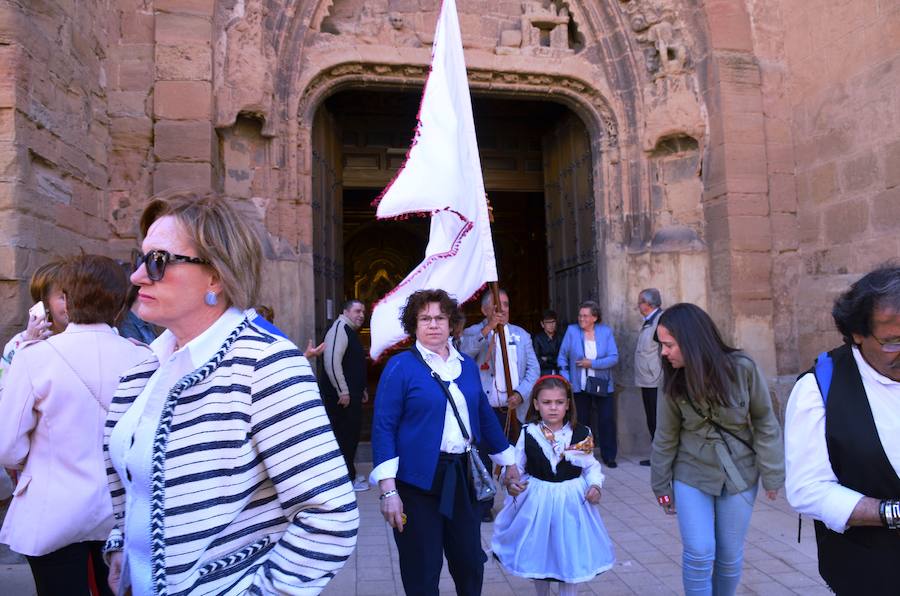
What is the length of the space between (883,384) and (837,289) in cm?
521

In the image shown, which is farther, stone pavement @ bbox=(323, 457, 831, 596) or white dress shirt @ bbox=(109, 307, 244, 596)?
stone pavement @ bbox=(323, 457, 831, 596)

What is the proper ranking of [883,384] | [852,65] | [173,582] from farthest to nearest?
[852,65] < [883,384] < [173,582]

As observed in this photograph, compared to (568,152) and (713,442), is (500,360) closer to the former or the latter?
(713,442)

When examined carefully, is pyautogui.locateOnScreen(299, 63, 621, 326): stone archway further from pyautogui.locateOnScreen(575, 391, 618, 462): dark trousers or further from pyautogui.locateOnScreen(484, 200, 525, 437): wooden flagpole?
pyautogui.locateOnScreen(484, 200, 525, 437): wooden flagpole

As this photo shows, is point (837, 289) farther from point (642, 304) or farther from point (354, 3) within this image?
point (354, 3)

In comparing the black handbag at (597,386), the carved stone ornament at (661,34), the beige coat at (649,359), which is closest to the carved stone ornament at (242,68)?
the carved stone ornament at (661,34)

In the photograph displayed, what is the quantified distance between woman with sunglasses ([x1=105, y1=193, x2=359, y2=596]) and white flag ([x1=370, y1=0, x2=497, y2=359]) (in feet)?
7.27

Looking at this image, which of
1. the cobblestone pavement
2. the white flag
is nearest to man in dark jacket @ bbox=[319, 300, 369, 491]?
the cobblestone pavement

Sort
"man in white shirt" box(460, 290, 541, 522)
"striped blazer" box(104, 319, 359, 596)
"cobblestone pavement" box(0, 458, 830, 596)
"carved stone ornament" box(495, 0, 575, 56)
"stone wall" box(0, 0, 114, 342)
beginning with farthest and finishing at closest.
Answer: "carved stone ornament" box(495, 0, 575, 56) → "man in white shirt" box(460, 290, 541, 522) → "stone wall" box(0, 0, 114, 342) → "cobblestone pavement" box(0, 458, 830, 596) → "striped blazer" box(104, 319, 359, 596)

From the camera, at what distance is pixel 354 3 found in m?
6.95

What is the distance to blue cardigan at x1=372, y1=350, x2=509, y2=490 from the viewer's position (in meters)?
2.83

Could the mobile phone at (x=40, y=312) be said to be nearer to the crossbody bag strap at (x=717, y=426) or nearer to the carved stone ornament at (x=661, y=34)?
the crossbody bag strap at (x=717, y=426)

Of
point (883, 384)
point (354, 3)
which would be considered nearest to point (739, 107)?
point (354, 3)

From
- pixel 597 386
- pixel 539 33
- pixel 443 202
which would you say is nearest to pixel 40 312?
pixel 443 202
